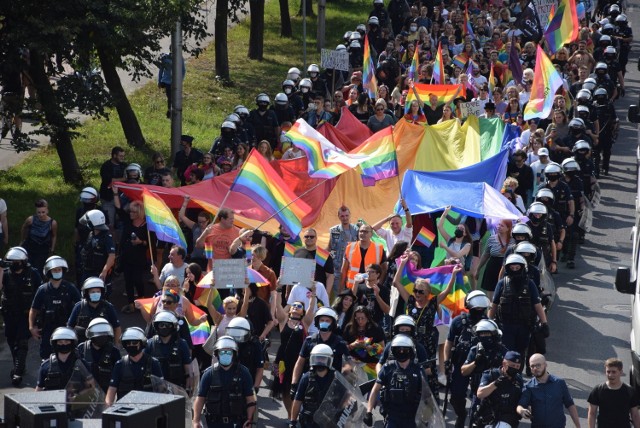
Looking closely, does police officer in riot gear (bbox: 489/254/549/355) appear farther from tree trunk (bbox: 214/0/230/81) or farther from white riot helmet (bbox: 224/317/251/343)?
tree trunk (bbox: 214/0/230/81)

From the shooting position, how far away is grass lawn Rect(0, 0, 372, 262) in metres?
23.5

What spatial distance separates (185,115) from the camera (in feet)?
99.0

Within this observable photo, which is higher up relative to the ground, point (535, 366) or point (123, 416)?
point (123, 416)

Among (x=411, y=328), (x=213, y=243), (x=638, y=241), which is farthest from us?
(x=213, y=243)

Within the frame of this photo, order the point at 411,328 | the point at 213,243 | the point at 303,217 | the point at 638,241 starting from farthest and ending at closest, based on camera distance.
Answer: the point at 303,217, the point at 213,243, the point at 638,241, the point at 411,328

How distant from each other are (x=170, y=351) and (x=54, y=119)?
8.78 m

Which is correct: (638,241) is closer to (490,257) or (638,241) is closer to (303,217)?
(490,257)

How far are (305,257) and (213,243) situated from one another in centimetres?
148

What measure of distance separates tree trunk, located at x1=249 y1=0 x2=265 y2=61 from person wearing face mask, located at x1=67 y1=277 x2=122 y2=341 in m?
20.8

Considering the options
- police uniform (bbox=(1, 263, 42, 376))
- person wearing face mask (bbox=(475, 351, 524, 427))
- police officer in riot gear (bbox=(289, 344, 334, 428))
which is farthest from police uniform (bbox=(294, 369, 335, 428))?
police uniform (bbox=(1, 263, 42, 376))

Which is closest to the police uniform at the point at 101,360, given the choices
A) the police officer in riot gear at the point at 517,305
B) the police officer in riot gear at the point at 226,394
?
the police officer in riot gear at the point at 226,394

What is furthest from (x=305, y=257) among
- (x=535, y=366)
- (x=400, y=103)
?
(x=400, y=103)

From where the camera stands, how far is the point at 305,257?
674 inches

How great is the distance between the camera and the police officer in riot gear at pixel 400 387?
45.0ft
